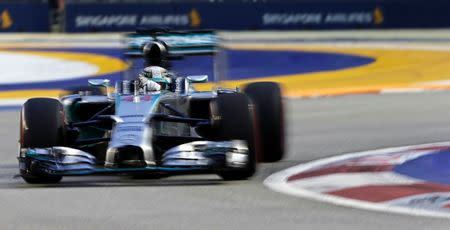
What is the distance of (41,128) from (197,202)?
5.19ft

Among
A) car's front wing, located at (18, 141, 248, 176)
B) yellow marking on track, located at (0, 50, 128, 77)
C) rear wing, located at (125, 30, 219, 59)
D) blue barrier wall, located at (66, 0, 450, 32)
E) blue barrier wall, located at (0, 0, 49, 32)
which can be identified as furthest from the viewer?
blue barrier wall, located at (0, 0, 49, 32)

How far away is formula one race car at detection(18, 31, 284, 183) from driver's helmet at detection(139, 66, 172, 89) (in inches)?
3.2

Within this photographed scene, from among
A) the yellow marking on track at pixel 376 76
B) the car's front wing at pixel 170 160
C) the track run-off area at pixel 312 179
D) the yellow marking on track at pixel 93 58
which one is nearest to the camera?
the track run-off area at pixel 312 179

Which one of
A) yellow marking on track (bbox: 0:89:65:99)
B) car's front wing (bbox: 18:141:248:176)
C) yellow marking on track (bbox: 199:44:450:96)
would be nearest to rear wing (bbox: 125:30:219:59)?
car's front wing (bbox: 18:141:248:176)

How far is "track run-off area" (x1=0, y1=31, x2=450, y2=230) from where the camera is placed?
777cm

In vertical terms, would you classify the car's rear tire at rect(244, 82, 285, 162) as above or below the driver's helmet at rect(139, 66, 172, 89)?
below

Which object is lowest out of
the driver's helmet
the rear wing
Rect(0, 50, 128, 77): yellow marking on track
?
Rect(0, 50, 128, 77): yellow marking on track

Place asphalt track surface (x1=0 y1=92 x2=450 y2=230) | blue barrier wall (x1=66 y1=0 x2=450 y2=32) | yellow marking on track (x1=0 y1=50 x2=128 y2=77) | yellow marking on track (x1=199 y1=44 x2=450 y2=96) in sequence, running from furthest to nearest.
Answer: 1. blue barrier wall (x1=66 y1=0 x2=450 y2=32)
2. yellow marking on track (x1=0 y1=50 x2=128 y2=77)
3. yellow marking on track (x1=199 y1=44 x2=450 y2=96)
4. asphalt track surface (x1=0 y1=92 x2=450 y2=230)

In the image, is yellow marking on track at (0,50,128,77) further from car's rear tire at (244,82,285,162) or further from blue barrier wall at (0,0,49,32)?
car's rear tire at (244,82,285,162)

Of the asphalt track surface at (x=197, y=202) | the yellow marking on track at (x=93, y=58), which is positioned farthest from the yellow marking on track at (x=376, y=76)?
the asphalt track surface at (x=197, y=202)

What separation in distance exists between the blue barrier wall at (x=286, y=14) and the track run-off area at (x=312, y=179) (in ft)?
41.5

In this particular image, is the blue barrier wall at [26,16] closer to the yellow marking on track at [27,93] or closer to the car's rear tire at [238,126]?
the yellow marking on track at [27,93]

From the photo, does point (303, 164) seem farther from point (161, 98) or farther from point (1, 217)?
point (1, 217)

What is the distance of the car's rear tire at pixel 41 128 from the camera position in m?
9.52
